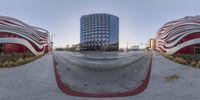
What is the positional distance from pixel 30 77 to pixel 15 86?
3.04m

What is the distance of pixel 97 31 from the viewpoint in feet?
429

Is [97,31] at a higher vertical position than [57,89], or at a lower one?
higher

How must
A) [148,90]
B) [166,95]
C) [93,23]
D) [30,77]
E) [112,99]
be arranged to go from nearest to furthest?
[112,99]
[166,95]
[148,90]
[30,77]
[93,23]

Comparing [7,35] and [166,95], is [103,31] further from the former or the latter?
[166,95]

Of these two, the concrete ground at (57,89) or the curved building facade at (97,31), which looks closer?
the concrete ground at (57,89)

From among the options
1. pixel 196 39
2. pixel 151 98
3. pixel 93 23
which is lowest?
pixel 151 98

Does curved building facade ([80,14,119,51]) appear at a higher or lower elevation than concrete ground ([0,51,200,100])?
higher

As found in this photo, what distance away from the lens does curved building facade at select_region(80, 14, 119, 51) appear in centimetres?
12725

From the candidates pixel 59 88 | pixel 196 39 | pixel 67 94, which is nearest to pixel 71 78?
pixel 59 88

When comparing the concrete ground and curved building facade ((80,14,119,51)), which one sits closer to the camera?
the concrete ground

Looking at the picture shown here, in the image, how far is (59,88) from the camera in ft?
44.8

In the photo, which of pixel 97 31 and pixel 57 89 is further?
pixel 97 31

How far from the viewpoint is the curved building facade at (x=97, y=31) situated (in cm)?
12725

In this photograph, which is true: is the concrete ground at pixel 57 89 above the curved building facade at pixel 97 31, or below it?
below
